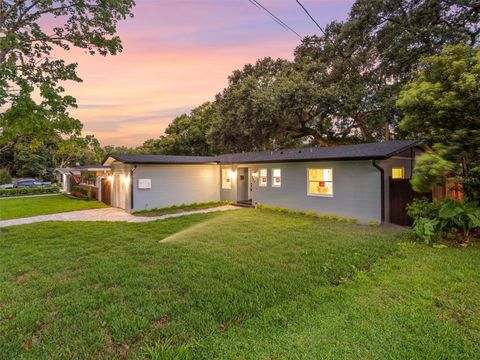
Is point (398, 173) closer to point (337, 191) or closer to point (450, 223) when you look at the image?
point (337, 191)

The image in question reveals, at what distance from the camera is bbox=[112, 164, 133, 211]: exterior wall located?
39.6 feet

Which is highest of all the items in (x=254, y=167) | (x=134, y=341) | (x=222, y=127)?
(x=222, y=127)

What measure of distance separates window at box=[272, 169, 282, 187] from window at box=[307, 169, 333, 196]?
59.5 inches

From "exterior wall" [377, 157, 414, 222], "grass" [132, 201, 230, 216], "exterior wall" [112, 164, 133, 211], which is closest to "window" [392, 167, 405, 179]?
"exterior wall" [377, 157, 414, 222]

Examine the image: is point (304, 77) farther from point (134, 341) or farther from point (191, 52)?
point (134, 341)

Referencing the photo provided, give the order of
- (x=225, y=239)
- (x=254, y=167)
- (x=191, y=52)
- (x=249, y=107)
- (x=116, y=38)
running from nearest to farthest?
(x=225, y=239), (x=116, y=38), (x=191, y=52), (x=254, y=167), (x=249, y=107)

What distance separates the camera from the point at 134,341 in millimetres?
2652

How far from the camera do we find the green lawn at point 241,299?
254 centimetres

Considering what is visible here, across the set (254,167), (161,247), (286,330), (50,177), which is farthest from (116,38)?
(50,177)

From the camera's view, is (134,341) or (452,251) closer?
(134,341)

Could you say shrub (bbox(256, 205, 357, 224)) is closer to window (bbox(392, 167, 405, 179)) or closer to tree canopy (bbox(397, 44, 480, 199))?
window (bbox(392, 167, 405, 179))

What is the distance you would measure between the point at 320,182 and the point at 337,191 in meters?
0.91

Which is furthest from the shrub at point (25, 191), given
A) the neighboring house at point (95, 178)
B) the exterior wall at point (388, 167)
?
the exterior wall at point (388, 167)

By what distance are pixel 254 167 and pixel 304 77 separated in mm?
7990
